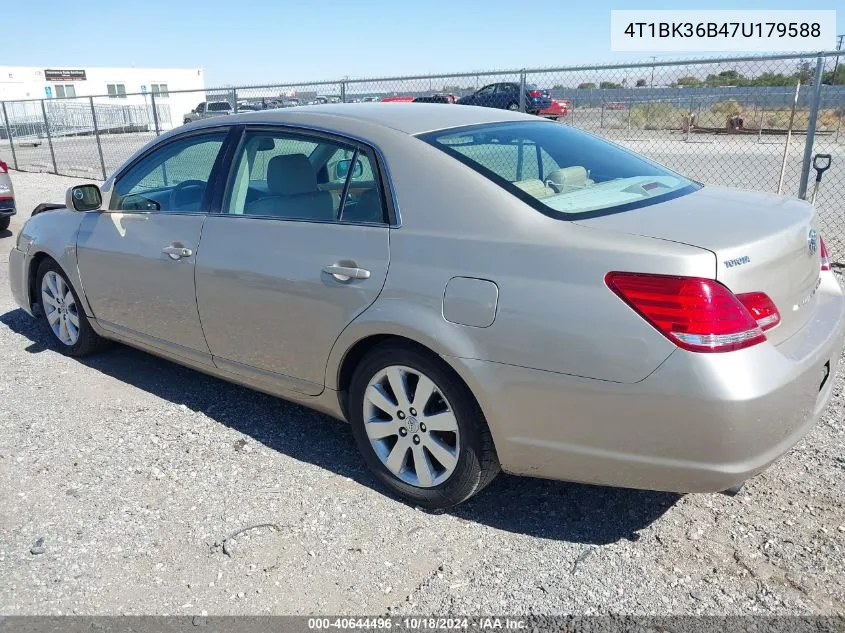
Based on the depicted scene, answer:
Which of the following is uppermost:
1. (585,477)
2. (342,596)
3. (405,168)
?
(405,168)

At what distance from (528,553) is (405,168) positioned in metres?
1.64

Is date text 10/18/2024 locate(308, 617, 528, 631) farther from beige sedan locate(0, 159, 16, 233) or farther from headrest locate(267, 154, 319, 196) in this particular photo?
beige sedan locate(0, 159, 16, 233)

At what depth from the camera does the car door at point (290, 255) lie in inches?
121

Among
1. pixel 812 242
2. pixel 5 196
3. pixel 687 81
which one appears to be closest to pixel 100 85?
pixel 5 196

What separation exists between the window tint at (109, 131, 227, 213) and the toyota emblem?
9.22 ft

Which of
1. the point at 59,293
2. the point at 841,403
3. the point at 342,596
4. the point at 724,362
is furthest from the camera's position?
the point at 59,293

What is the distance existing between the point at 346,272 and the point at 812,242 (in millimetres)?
1895

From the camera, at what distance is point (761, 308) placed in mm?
2438

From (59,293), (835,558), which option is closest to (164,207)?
(59,293)

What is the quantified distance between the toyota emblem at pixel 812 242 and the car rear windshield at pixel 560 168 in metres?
0.55

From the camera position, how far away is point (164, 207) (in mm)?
4039

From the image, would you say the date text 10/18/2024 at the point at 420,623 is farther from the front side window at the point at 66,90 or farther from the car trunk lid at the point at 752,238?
the front side window at the point at 66,90

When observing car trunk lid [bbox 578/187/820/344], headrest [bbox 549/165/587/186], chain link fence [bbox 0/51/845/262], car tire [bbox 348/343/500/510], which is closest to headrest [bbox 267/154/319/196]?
Result: car tire [bbox 348/343/500/510]

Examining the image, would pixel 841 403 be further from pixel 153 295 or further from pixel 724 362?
pixel 153 295
